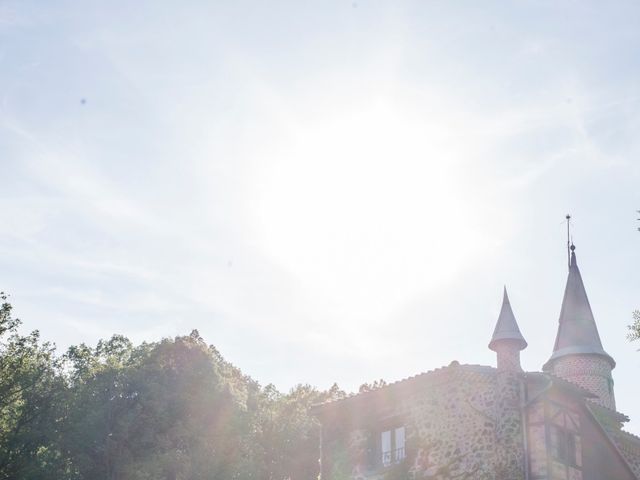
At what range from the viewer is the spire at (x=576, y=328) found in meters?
31.4

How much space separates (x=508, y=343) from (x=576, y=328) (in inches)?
299

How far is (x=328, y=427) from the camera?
79.4ft

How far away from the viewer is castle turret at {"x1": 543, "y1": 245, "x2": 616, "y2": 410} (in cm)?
3080

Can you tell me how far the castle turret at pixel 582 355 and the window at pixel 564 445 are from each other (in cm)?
1096

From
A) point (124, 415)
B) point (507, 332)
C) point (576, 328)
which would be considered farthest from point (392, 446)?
point (124, 415)

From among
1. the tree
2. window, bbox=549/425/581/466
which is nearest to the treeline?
the tree

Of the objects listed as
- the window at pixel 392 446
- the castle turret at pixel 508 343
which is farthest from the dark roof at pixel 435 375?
the castle turret at pixel 508 343

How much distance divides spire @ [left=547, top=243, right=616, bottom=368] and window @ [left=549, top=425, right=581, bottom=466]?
39.0ft

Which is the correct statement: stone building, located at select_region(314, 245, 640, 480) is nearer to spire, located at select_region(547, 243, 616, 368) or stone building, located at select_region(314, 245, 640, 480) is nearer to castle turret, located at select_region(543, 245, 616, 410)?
castle turret, located at select_region(543, 245, 616, 410)

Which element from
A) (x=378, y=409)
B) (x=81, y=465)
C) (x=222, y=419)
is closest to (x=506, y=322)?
(x=378, y=409)

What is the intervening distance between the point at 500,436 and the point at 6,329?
2739 centimetres

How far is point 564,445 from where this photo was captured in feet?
64.7

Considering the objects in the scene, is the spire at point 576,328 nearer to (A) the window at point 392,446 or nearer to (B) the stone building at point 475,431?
(B) the stone building at point 475,431

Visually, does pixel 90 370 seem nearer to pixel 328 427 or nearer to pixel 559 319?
pixel 328 427
